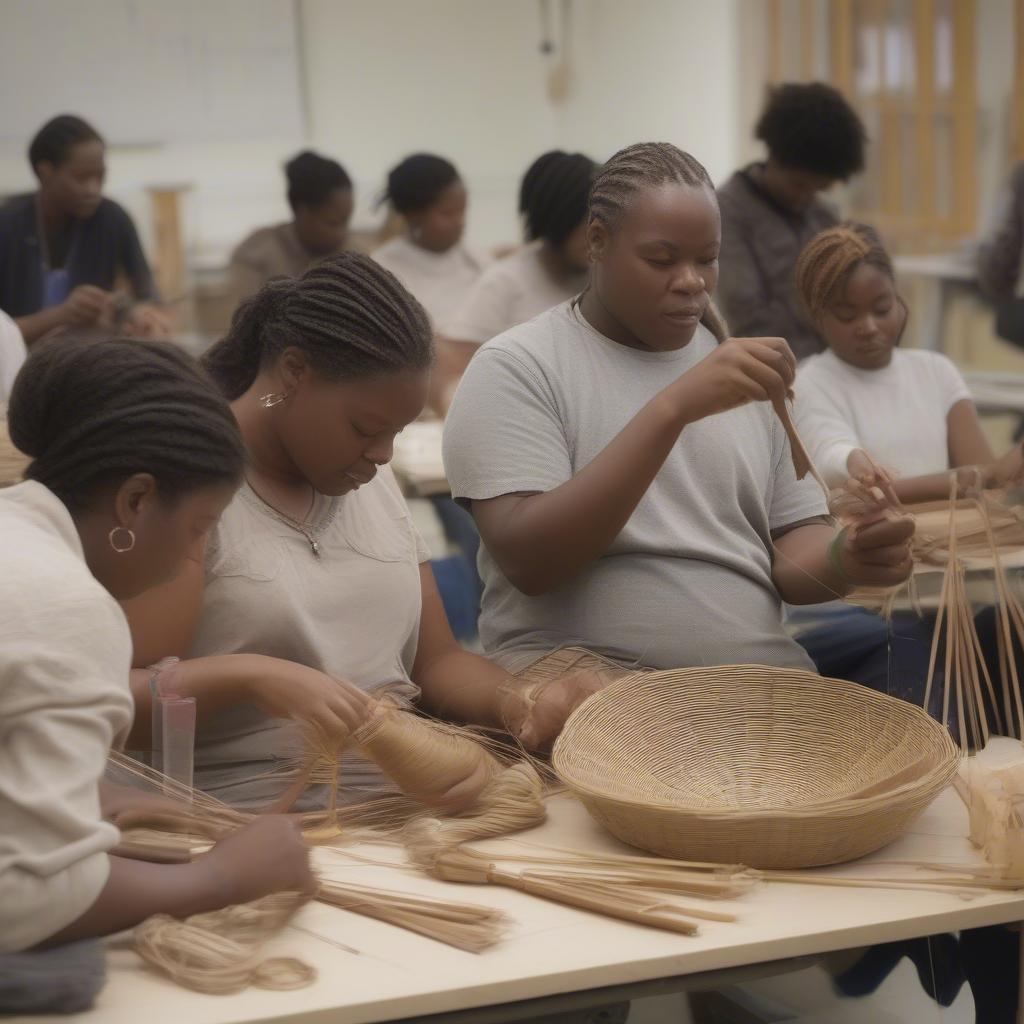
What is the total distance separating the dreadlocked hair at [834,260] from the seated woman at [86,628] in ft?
4.85

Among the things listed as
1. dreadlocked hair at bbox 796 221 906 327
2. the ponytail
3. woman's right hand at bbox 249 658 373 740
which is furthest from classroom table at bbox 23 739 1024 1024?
dreadlocked hair at bbox 796 221 906 327

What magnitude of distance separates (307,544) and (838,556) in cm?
67

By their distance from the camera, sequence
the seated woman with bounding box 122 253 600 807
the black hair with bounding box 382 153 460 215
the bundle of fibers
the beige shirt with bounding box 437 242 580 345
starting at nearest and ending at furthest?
the bundle of fibers < the seated woman with bounding box 122 253 600 807 < the beige shirt with bounding box 437 242 580 345 < the black hair with bounding box 382 153 460 215

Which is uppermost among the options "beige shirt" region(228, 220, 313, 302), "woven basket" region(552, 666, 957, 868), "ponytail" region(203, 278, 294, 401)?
"ponytail" region(203, 278, 294, 401)

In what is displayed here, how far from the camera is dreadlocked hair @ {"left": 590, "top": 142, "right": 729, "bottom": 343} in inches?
73.4

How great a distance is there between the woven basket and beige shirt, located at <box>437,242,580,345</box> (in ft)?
7.11

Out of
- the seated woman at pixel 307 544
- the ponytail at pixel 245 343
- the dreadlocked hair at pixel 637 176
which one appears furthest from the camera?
the dreadlocked hair at pixel 637 176

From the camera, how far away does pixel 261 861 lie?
129 cm

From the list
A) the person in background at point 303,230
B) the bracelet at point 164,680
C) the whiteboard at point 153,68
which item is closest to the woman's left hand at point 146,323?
the person in background at point 303,230

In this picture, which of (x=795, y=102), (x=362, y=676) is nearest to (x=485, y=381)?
(x=362, y=676)

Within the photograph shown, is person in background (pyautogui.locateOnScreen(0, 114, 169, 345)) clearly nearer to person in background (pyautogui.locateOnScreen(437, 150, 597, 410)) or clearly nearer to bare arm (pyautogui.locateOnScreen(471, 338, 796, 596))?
person in background (pyautogui.locateOnScreen(437, 150, 597, 410))

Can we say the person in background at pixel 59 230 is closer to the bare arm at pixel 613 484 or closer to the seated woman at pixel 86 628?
the bare arm at pixel 613 484

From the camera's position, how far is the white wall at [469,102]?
7141 millimetres

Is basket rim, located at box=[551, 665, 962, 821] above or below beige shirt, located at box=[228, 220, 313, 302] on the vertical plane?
below
